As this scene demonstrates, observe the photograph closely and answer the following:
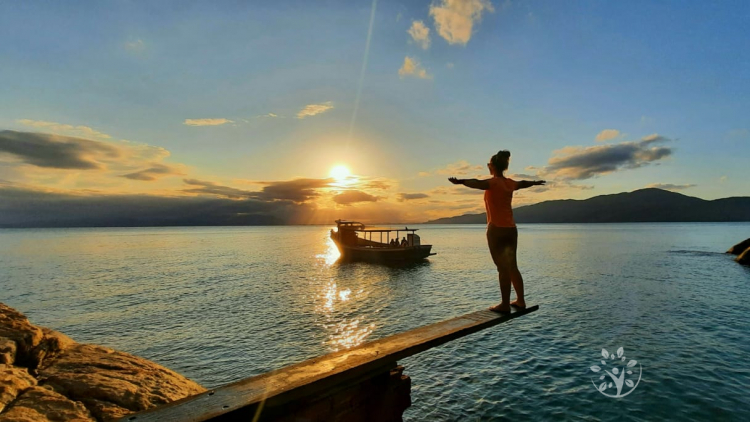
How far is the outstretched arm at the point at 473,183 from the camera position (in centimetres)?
526

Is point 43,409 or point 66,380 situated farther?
point 66,380

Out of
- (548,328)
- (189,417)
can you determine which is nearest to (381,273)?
(548,328)

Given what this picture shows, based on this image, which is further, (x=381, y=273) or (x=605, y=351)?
(x=381, y=273)

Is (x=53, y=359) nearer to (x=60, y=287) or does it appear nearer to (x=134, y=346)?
(x=134, y=346)

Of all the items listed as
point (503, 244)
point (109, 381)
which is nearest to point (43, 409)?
point (109, 381)

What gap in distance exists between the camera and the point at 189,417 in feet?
9.46

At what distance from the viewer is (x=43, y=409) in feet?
13.8

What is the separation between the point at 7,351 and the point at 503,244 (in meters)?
7.59

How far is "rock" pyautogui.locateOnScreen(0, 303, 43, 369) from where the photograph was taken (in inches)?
212

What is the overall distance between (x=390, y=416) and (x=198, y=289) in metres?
32.6

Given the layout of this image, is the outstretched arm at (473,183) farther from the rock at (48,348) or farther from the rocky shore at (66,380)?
the rock at (48,348)

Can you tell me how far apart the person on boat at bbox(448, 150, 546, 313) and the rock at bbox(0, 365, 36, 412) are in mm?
6622

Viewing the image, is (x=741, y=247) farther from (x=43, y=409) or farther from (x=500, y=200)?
(x=43, y=409)

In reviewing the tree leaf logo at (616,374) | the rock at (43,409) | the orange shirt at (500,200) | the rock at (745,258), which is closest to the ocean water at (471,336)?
the tree leaf logo at (616,374)
